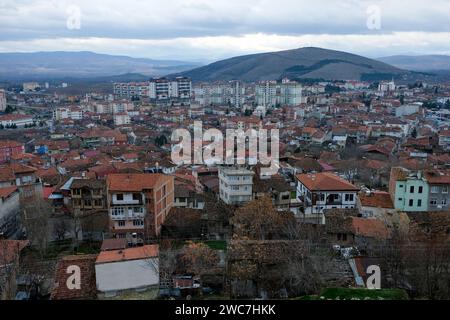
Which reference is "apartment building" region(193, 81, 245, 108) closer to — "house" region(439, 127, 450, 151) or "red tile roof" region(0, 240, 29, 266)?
"house" region(439, 127, 450, 151)

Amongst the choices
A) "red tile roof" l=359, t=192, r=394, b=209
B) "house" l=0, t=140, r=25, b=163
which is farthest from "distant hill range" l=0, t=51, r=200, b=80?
"red tile roof" l=359, t=192, r=394, b=209

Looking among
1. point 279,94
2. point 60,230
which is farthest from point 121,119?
point 60,230

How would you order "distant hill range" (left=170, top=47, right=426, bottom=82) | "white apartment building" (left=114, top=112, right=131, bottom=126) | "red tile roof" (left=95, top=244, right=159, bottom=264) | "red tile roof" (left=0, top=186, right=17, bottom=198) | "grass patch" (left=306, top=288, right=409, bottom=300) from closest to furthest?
"grass patch" (left=306, top=288, right=409, bottom=300)
"red tile roof" (left=95, top=244, right=159, bottom=264)
"red tile roof" (left=0, top=186, right=17, bottom=198)
"white apartment building" (left=114, top=112, right=131, bottom=126)
"distant hill range" (left=170, top=47, right=426, bottom=82)

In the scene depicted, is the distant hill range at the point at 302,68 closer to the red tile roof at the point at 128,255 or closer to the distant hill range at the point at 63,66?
the distant hill range at the point at 63,66

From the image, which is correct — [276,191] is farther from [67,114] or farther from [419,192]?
[67,114]

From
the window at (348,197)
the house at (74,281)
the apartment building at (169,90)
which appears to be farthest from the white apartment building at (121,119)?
the house at (74,281)

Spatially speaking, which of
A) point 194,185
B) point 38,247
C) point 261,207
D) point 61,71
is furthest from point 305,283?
point 61,71
